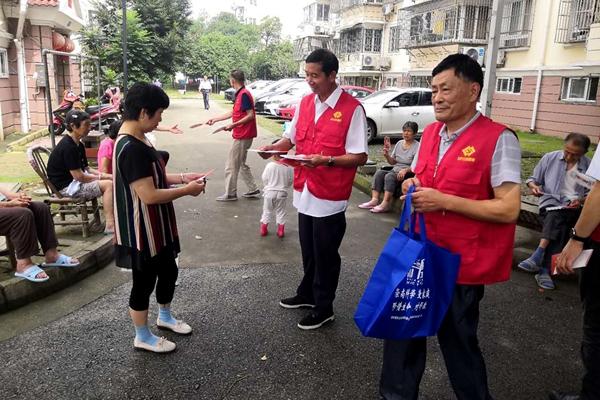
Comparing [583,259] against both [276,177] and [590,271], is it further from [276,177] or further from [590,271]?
[276,177]

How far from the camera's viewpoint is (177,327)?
11.2ft

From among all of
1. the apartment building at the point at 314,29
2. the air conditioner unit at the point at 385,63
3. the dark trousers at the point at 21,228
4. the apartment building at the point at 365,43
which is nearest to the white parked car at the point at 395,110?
the dark trousers at the point at 21,228

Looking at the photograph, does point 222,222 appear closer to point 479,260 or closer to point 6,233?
point 6,233

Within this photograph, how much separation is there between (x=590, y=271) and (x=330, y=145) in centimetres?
169

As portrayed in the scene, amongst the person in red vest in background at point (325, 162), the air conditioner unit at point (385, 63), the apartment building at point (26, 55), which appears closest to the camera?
the person in red vest in background at point (325, 162)

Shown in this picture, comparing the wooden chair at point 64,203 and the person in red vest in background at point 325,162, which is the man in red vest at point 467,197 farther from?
the wooden chair at point 64,203

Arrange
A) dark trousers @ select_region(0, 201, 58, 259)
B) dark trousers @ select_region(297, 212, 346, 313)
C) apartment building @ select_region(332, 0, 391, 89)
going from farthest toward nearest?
apartment building @ select_region(332, 0, 391, 89) → dark trousers @ select_region(0, 201, 58, 259) → dark trousers @ select_region(297, 212, 346, 313)

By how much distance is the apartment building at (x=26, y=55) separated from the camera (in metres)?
11.4

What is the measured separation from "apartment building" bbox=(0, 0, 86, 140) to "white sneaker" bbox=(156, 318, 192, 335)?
10.2m

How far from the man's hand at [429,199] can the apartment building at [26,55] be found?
11.9 metres

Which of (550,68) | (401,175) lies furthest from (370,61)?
(401,175)

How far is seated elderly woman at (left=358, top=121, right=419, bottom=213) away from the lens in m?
6.55

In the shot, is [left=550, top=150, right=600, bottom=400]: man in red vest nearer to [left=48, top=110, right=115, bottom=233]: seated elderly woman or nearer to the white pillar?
[left=48, top=110, right=115, bottom=233]: seated elderly woman

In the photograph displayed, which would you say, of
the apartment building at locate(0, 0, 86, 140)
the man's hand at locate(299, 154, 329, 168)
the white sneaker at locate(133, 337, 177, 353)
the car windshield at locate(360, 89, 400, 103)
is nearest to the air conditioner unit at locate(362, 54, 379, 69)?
the car windshield at locate(360, 89, 400, 103)
